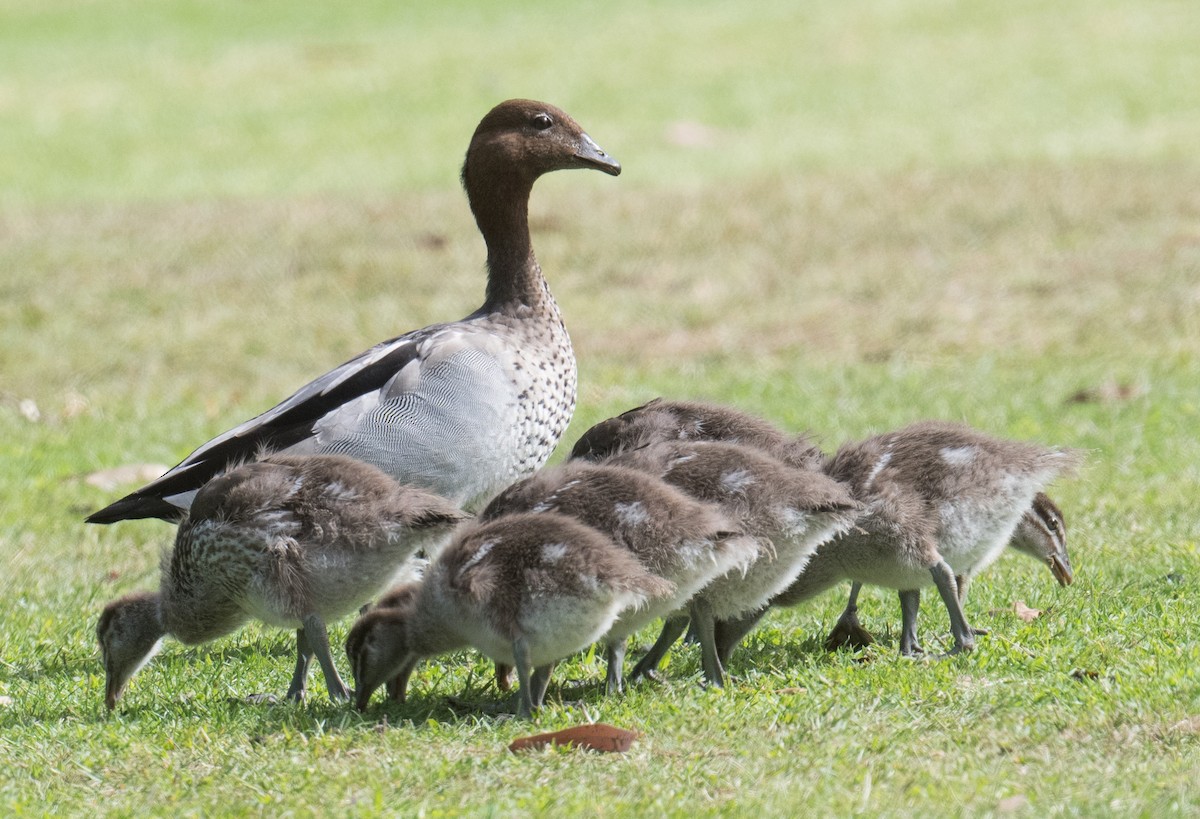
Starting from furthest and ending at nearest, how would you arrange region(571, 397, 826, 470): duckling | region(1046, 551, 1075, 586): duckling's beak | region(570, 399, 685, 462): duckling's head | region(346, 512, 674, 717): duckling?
region(1046, 551, 1075, 586): duckling's beak < region(570, 399, 685, 462): duckling's head < region(571, 397, 826, 470): duckling < region(346, 512, 674, 717): duckling

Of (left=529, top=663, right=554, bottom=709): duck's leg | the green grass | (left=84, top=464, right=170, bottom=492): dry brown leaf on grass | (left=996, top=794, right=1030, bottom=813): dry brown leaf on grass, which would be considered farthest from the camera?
(left=84, top=464, right=170, bottom=492): dry brown leaf on grass

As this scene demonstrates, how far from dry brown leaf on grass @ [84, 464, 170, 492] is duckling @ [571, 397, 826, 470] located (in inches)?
173

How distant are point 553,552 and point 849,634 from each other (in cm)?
157

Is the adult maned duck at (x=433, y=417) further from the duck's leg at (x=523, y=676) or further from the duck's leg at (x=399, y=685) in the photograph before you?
the duck's leg at (x=523, y=676)

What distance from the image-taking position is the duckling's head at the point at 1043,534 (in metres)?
6.34

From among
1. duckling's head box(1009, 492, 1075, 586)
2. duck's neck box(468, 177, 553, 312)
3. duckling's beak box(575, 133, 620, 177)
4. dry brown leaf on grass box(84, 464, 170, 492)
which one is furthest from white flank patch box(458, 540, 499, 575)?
dry brown leaf on grass box(84, 464, 170, 492)

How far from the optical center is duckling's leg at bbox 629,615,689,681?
5.62 meters

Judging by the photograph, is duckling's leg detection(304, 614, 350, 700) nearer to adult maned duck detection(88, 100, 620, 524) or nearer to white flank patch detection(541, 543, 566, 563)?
white flank patch detection(541, 543, 566, 563)

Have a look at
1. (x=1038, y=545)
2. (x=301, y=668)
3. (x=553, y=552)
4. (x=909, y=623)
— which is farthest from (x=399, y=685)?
(x=1038, y=545)

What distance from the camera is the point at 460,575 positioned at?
5.05 meters

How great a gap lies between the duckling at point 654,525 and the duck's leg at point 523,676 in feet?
1.14

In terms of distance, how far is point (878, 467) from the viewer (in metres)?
5.78

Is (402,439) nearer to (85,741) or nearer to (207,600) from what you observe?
(207,600)

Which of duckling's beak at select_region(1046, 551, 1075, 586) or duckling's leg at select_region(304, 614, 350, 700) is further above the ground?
duckling's leg at select_region(304, 614, 350, 700)
